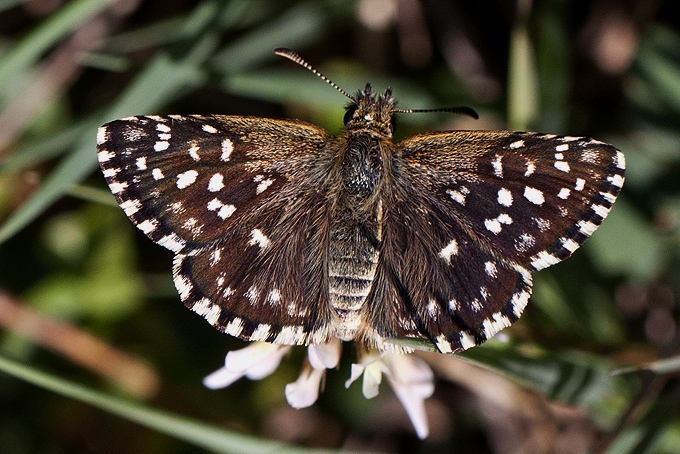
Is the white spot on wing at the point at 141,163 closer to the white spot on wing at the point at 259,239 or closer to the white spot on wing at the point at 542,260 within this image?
the white spot on wing at the point at 259,239

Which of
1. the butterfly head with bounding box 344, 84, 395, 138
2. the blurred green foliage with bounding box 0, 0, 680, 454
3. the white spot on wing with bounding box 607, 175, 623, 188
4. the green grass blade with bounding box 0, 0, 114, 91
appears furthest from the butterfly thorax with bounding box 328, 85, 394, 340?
the green grass blade with bounding box 0, 0, 114, 91

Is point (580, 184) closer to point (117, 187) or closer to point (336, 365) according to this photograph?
point (336, 365)

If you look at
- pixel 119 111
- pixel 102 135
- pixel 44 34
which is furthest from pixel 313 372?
pixel 44 34

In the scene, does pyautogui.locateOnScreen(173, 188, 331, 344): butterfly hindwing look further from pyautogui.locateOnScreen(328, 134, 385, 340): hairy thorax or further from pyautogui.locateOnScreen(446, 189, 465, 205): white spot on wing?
pyautogui.locateOnScreen(446, 189, 465, 205): white spot on wing

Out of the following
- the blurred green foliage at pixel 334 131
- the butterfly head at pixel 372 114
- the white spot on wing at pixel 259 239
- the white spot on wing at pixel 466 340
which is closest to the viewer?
the white spot on wing at pixel 466 340

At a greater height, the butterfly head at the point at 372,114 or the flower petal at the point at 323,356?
the butterfly head at the point at 372,114

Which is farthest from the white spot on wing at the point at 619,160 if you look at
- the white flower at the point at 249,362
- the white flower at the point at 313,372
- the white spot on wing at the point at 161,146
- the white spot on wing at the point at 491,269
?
the white spot on wing at the point at 161,146
